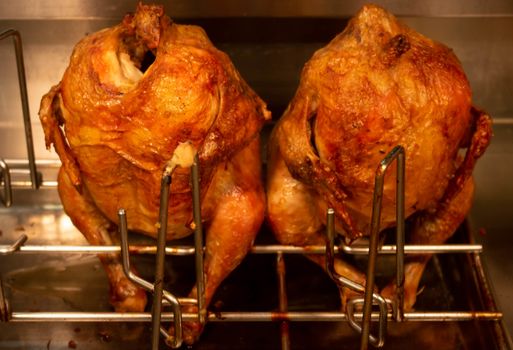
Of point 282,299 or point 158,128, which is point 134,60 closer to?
point 158,128

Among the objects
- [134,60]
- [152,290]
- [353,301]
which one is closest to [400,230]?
[353,301]

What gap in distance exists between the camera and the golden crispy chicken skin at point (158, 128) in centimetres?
162

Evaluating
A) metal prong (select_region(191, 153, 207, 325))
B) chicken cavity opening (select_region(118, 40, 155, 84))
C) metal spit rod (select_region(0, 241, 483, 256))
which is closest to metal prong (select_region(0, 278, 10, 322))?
metal spit rod (select_region(0, 241, 483, 256))

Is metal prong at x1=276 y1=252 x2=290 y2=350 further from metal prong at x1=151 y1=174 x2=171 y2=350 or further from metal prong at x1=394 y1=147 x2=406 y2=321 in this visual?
metal prong at x1=151 y1=174 x2=171 y2=350

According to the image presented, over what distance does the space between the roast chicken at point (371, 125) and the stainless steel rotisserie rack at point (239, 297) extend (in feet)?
0.37

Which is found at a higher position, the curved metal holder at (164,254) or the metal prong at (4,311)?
the curved metal holder at (164,254)

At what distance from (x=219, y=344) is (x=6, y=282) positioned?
0.60 meters

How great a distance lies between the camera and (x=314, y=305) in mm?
1968

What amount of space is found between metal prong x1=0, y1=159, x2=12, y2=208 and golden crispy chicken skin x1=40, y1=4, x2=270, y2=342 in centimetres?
22

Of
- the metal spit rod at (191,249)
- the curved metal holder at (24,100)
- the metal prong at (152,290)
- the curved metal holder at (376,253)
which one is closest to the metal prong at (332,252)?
the curved metal holder at (376,253)

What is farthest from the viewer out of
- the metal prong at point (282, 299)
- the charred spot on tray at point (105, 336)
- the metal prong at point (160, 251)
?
the charred spot on tray at point (105, 336)

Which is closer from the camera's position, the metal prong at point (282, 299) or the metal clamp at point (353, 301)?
the metal clamp at point (353, 301)

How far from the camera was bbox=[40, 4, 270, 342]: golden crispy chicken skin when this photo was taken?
1.62 m

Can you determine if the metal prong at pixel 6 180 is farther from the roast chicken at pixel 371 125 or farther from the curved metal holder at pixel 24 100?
the roast chicken at pixel 371 125
